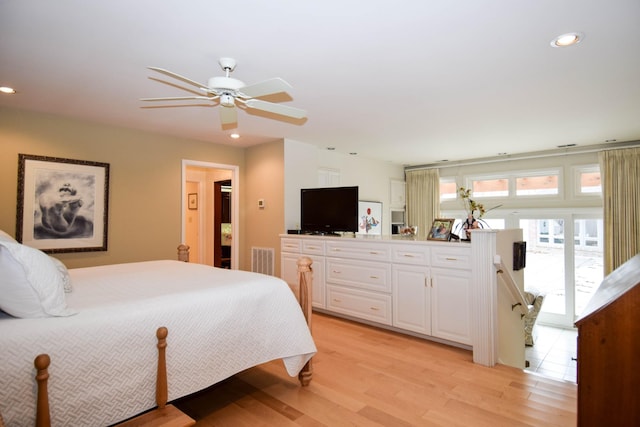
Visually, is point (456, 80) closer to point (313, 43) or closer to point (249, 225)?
point (313, 43)

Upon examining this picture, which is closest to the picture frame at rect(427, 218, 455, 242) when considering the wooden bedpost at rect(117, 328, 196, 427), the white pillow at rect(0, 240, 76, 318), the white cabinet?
the white cabinet

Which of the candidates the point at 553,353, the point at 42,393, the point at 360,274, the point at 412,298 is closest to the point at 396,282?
the point at 412,298

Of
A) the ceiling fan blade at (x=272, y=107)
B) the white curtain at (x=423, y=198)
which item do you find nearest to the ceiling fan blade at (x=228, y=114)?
the ceiling fan blade at (x=272, y=107)

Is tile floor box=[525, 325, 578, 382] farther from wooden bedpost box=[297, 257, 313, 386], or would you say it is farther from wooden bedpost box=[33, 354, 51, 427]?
wooden bedpost box=[33, 354, 51, 427]

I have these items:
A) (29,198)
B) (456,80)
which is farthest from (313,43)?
(29,198)

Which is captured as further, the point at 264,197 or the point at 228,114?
the point at 264,197

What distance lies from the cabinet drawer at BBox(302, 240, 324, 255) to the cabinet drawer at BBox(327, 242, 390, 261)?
5.2 inches

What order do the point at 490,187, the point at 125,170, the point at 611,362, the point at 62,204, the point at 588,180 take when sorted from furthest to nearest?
the point at 490,187 → the point at 588,180 → the point at 125,170 → the point at 62,204 → the point at 611,362

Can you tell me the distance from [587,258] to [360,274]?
4257 mm

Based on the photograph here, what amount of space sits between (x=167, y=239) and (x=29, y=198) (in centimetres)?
152

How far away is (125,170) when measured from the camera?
4.27m

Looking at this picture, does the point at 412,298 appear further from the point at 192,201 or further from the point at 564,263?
the point at 192,201

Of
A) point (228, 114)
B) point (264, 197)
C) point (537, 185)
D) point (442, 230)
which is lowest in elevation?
point (442, 230)

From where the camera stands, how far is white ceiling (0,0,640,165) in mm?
1899
